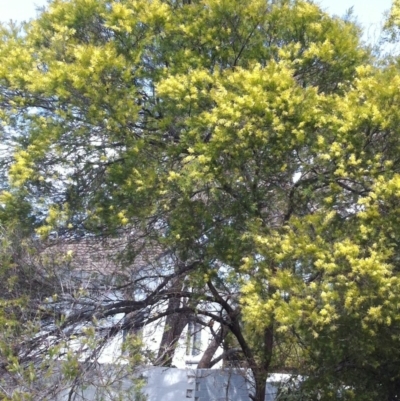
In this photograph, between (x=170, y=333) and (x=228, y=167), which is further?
(x=170, y=333)

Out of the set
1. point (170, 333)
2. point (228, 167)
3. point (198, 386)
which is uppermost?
point (228, 167)

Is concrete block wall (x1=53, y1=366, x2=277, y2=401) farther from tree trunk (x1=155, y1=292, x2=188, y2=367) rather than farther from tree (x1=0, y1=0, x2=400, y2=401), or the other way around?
tree (x1=0, y1=0, x2=400, y2=401)

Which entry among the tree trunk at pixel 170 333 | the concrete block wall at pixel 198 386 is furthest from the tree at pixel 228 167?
the concrete block wall at pixel 198 386

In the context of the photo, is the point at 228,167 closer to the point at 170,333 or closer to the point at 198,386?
the point at 170,333

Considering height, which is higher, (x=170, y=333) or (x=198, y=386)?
(x=170, y=333)

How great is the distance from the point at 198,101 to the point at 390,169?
250cm

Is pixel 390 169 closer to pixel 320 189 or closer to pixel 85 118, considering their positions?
pixel 320 189

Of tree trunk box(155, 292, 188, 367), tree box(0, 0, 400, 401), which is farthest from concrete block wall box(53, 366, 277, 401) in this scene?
tree box(0, 0, 400, 401)

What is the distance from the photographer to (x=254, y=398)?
10.1m

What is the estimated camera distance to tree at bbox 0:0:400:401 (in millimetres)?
7668

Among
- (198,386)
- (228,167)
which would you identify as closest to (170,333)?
(198,386)

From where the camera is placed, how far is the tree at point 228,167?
25.2ft

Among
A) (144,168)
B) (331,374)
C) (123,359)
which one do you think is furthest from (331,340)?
(144,168)

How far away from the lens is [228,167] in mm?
8719
